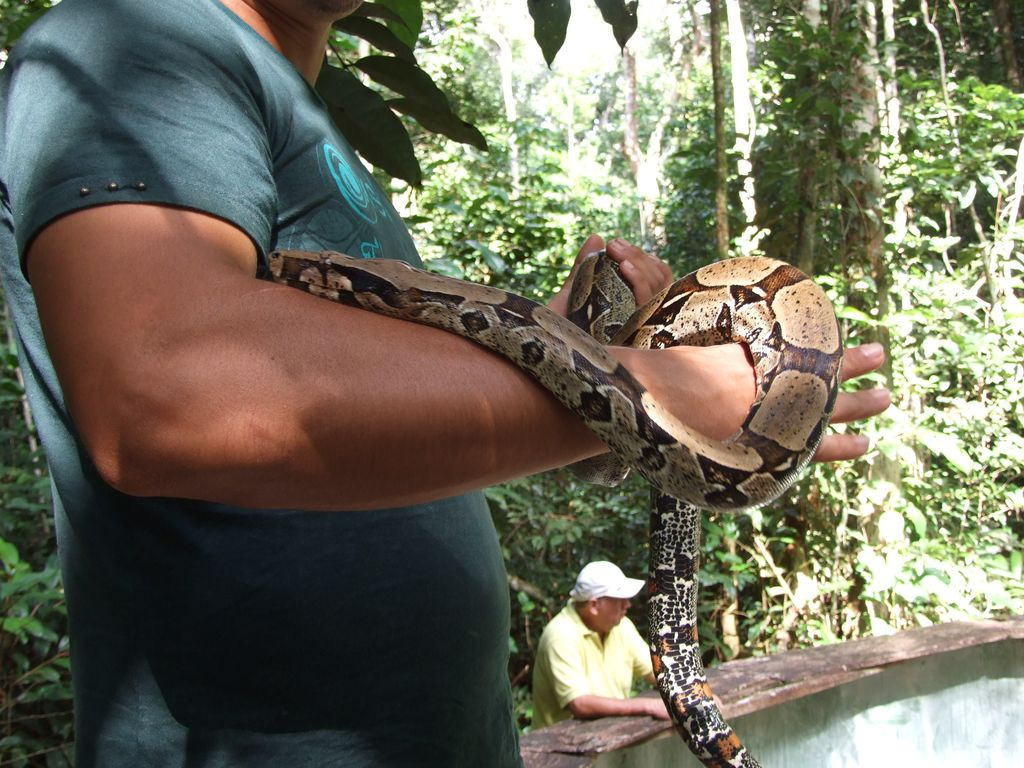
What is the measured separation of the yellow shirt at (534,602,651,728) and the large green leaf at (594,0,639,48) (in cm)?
378

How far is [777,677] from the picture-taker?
3891 mm

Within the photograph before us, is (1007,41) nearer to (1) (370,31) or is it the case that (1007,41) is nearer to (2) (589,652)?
(2) (589,652)

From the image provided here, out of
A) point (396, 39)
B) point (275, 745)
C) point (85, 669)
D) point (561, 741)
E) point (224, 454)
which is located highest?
point (396, 39)

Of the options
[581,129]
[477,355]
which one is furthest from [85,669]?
[581,129]

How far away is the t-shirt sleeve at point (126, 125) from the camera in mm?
901

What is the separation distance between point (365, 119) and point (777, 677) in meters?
3.06

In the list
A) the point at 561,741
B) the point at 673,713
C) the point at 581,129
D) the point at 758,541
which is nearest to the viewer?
the point at 673,713

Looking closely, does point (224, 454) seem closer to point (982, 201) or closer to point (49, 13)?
point (49, 13)

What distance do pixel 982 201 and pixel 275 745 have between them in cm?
1140

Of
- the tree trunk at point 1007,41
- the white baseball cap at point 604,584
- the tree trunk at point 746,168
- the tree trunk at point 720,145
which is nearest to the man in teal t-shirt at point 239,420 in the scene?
the white baseball cap at point 604,584

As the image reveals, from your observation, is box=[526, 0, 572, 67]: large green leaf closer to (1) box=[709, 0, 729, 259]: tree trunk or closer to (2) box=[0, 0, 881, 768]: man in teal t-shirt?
(2) box=[0, 0, 881, 768]: man in teal t-shirt

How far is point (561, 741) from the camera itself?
338cm

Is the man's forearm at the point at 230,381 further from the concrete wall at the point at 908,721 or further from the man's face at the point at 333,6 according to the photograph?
the concrete wall at the point at 908,721

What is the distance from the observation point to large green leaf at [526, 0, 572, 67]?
177cm
